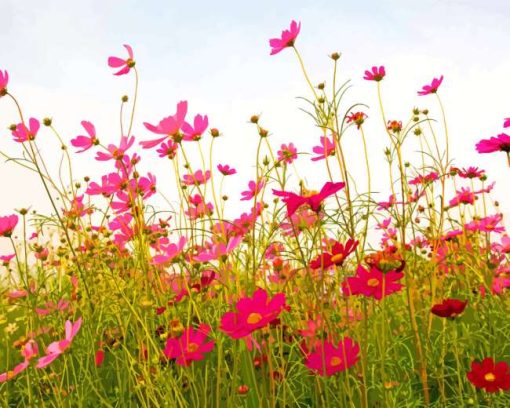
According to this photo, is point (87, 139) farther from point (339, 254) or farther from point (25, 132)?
point (339, 254)

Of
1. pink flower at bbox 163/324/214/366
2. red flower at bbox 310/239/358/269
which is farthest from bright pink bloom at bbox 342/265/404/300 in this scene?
pink flower at bbox 163/324/214/366

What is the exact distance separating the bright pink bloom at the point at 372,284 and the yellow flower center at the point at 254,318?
0.14m

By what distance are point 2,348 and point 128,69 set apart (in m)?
1.18

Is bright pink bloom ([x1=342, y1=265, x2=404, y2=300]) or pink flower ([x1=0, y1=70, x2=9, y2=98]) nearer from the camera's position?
bright pink bloom ([x1=342, y1=265, x2=404, y2=300])

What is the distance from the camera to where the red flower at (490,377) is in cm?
95

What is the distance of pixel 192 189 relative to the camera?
1.56m

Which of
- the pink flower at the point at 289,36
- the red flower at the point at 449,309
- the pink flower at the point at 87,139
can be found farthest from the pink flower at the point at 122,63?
the red flower at the point at 449,309

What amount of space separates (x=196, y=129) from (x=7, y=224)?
0.50 m

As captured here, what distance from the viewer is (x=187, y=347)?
1.01 m

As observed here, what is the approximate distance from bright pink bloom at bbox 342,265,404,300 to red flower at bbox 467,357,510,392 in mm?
215

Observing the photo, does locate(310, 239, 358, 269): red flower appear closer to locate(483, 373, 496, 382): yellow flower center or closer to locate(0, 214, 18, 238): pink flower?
locate(483, 373, 496, 382): yellow flower center

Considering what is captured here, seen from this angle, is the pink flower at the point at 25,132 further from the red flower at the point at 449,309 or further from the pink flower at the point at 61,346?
the red flower at the point at 449,309

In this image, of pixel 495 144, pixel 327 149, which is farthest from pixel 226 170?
pixel 495 144

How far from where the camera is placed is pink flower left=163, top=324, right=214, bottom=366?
992mm
